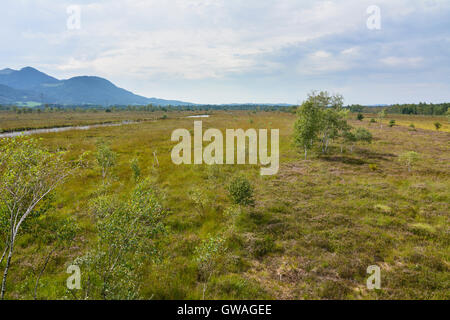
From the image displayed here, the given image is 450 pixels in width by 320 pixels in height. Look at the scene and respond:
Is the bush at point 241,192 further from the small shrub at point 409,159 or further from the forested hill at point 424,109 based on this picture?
the forested hill at point 424,109

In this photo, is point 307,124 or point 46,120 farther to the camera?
point 46,120

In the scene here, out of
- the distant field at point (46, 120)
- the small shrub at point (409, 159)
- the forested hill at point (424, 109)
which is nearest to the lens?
the small shrub at point (409, 159)

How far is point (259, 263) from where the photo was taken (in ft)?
40.6

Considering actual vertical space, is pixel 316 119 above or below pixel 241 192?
above

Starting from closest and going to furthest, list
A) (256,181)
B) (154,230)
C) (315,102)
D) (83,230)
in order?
(154,230), (83,230), (256,181), (315,102)

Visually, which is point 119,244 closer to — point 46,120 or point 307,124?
point 307,124

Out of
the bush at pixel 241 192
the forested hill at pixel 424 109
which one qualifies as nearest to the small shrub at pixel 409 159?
the bush at pixel 241 192

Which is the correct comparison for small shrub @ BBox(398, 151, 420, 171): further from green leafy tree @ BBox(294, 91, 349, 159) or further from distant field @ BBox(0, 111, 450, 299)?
green leafy tree @ BBox(294, 91, 349, 159)

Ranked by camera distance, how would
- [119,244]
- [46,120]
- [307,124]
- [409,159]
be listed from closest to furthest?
[119,244], [409,159], [307,124], [46,120]

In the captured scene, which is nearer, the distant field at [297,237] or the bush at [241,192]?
the distant field at [297,237]

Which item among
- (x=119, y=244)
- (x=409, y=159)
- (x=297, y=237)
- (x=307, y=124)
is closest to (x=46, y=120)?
(x=307, y=124)
